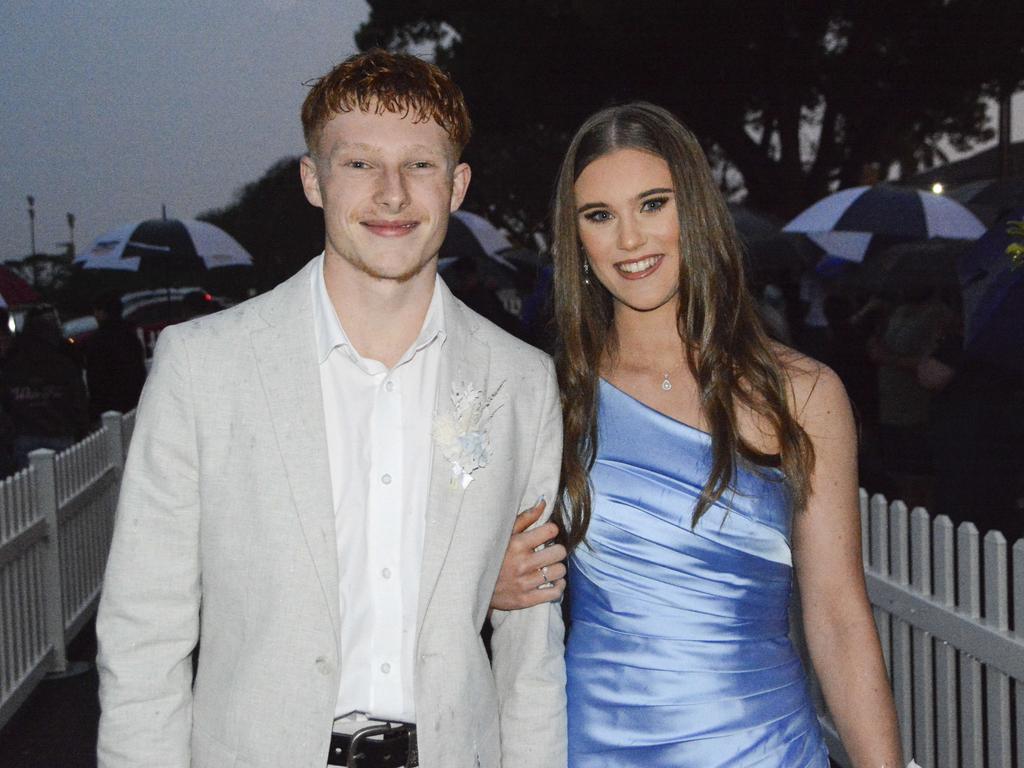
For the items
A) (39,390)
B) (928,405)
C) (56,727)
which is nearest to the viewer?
(56,727)

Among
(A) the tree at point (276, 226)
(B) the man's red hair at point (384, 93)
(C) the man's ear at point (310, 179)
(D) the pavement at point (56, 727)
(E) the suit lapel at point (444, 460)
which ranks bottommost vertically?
(D) the pavement at point (56, 727)

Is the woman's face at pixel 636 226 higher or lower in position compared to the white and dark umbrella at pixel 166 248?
lower

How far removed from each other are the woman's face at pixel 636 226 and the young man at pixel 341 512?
20.5 inches

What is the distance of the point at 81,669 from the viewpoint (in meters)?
7.47

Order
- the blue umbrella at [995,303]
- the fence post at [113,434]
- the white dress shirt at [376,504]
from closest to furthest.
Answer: the white dress shirt at [376,504]
the blue umbrella at [995,303]
the fence post at [113,434]

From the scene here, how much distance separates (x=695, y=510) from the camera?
2992 mm

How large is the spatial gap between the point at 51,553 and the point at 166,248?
23.7ft

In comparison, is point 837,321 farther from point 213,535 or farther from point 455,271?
point 213,535

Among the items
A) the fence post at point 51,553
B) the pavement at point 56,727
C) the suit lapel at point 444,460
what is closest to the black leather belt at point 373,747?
the suit lapel at point 444,460

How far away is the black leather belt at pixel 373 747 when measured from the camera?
242 cm

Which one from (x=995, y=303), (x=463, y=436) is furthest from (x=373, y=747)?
(x=995, y=303)

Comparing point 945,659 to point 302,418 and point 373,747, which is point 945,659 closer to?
point 373,747

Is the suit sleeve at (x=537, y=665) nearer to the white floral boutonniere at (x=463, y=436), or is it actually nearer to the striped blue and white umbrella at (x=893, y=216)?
the white floral boutonniere at (x=463, y=436)

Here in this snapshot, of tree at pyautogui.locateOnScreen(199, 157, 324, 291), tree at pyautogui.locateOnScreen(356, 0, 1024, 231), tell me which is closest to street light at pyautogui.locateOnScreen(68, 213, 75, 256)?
tree at pyautogui.locateOnScreen(199, 157, 324, 291)
